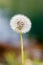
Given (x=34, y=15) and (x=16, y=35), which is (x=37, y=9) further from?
(x=16, y=35)

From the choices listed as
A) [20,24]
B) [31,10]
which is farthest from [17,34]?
[20,24]

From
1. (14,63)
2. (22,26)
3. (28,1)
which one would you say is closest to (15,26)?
(22,26)

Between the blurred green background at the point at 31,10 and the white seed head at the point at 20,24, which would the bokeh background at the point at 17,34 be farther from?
the white seed head at the point at 20,24

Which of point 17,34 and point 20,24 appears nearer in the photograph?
point 20,24

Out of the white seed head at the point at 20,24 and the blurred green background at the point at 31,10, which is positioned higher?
the blurred green background at the point at 31,10

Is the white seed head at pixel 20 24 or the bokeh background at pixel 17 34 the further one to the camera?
the bokeh background at pixel 17 34

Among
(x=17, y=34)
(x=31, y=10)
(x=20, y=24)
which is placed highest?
(x=31, y=10)

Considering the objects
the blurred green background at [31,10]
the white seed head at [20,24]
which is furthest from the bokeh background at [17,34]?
the white seed head at [20,24]

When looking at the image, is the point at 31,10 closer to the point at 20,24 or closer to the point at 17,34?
the point at 17,34

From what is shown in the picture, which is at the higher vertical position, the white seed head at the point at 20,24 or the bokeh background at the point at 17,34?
the bokeh background at the point at 17,34
